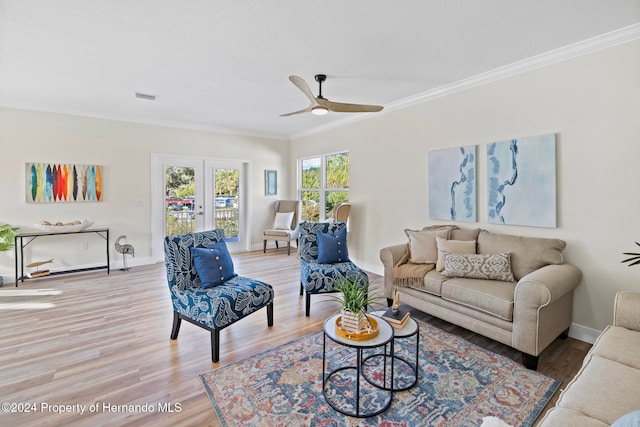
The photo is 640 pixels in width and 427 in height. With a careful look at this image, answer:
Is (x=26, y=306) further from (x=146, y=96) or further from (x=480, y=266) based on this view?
(x=480, y=266)

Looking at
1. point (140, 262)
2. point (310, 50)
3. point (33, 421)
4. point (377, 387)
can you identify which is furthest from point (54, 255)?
point (377, 387)

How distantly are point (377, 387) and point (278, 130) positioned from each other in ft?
17.2

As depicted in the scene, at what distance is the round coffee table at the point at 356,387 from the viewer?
70.4 inches

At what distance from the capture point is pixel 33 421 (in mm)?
1748

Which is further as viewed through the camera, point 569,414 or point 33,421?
point 33,421

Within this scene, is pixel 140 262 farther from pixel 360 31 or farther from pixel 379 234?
pixel 360 31

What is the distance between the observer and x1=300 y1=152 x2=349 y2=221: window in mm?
5500

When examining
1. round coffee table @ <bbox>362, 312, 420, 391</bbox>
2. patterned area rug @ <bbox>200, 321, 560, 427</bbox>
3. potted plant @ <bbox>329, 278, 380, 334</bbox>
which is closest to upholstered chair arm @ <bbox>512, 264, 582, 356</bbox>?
patterned area rug @ <bbox>200, 321, 560, 427</bbox>

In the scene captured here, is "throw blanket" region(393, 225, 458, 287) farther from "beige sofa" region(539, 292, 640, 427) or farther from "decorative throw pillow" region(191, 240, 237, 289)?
"decorative throw pillow" region(191, 240, 237, 289)

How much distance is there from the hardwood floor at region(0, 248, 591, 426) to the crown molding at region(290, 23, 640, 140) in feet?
8.37

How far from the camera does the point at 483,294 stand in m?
2.49

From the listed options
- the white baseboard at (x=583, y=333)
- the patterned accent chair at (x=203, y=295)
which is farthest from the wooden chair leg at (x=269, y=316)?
the white baseboard at (x=583, y=333)

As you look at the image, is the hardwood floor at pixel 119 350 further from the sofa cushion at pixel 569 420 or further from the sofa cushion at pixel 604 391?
the sofa cushion at pixel 569 420

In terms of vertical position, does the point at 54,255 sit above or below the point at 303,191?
below
